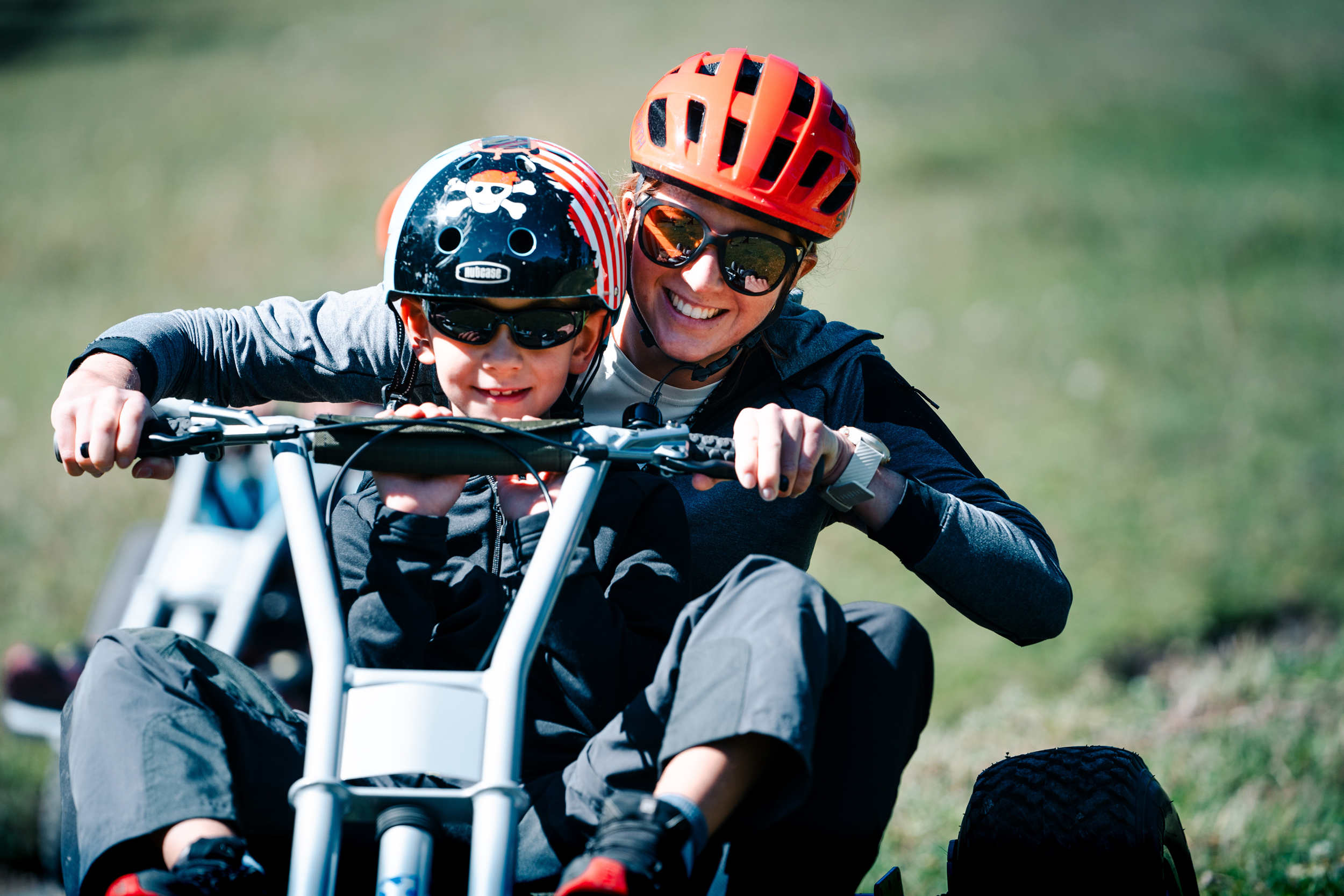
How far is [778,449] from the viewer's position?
225cm

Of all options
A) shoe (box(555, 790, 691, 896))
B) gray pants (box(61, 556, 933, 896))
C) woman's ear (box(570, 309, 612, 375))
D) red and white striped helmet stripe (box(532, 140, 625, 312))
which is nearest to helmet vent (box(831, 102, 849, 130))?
red and white striped helmet stripe (box(532, 140, 625, 312))

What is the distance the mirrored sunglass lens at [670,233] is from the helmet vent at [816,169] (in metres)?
0.34

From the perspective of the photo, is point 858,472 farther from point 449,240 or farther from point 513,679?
point 449,240

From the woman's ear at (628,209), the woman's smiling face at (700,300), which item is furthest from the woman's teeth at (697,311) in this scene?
the woman's ear at (628,209)

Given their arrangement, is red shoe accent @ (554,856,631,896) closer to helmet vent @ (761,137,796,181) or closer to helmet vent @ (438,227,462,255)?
helmet vent @ (438,227,462,255)

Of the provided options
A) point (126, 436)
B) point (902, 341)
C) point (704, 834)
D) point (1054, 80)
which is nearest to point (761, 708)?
point (704, 834)

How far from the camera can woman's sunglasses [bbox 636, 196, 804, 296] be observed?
3.14 meters

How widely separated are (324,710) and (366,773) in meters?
0.12

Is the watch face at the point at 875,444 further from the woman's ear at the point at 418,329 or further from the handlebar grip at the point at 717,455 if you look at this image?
the woman's ear at the point at 418,329

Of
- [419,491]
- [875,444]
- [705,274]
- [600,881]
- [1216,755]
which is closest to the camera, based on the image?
[600,881]

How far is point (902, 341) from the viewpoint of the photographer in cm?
1231

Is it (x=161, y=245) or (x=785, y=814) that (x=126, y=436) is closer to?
(x=785, y=814)

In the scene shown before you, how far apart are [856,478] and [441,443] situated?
781mm

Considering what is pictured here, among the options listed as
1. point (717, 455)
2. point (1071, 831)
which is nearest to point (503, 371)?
point (717, 455)
